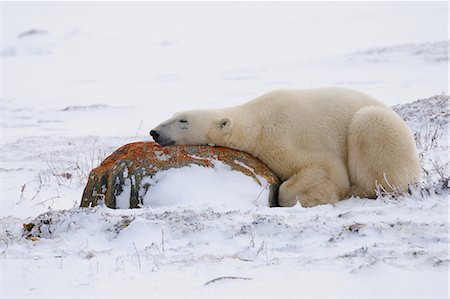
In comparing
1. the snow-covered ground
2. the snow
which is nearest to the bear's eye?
the snow

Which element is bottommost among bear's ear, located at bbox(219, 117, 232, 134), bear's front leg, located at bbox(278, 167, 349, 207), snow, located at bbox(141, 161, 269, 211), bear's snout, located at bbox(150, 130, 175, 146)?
bear's front leg, located at bbox(278, 167, 349, 207)

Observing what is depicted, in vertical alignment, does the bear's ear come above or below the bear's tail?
above

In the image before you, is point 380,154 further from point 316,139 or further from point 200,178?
point 200,178

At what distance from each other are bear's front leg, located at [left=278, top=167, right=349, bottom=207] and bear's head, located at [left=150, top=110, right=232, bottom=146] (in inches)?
Answer: 27.5

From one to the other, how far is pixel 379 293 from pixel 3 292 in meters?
1.73

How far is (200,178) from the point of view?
192 inches

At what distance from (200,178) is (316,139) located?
1.06 m

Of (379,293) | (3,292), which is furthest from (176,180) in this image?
(379,293)

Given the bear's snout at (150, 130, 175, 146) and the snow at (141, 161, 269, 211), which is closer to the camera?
the snow at (141, 161, 269, 211)

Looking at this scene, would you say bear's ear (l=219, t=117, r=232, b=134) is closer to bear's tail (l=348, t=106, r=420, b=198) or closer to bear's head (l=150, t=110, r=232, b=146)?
bear's head (l=150, t=110, r=232, b=146)

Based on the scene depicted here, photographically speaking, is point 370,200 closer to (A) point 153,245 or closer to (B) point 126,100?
(A) point 153,245

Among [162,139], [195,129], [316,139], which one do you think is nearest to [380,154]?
[316,139]

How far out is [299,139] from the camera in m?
5.27

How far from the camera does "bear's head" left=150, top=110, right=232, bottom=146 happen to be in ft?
17.6
